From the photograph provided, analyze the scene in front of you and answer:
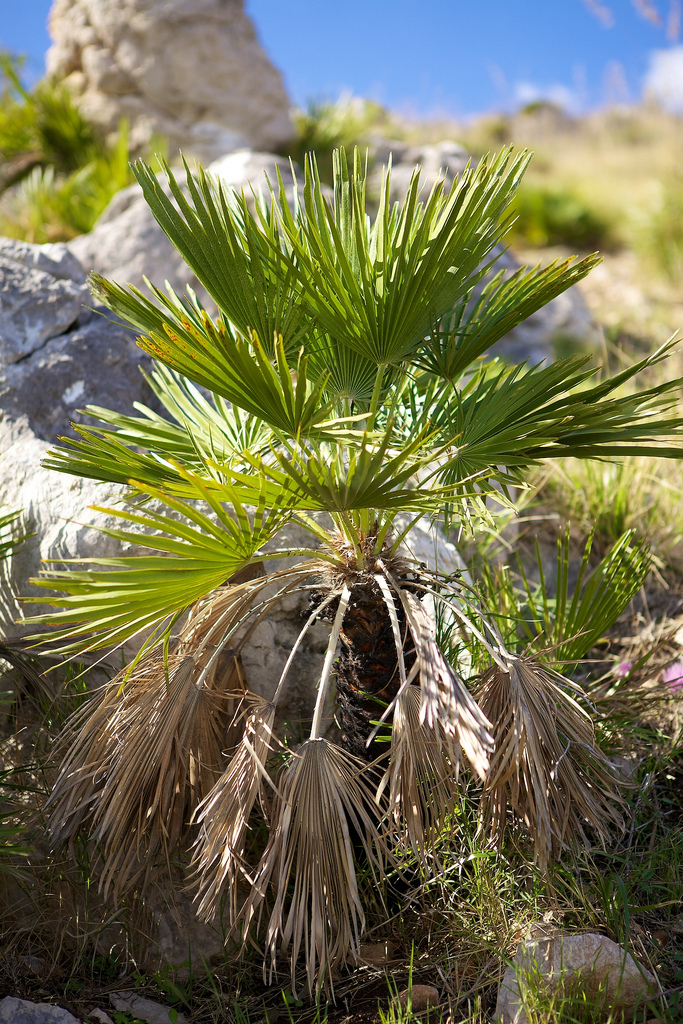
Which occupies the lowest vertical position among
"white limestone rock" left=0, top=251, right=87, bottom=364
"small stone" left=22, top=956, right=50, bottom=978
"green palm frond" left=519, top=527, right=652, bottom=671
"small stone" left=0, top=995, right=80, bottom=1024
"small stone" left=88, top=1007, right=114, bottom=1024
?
"small stone" left=88, top=1007, right=114, bottom=1024

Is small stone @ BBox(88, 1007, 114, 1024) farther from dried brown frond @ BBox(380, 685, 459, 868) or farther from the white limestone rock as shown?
the white limestone rock

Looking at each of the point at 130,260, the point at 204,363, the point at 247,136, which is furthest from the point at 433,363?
the point at 247,136

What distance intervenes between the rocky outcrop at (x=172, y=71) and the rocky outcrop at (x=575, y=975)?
22.2 feet

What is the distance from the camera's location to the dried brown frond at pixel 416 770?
1.44 meters

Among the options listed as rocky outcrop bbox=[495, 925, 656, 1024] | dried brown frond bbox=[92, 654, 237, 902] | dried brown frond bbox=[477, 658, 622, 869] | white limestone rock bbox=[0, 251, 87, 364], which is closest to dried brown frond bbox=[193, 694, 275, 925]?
dried brown frond bbox=[92, 654, 237, 902]

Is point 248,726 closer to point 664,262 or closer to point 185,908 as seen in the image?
point 185,908

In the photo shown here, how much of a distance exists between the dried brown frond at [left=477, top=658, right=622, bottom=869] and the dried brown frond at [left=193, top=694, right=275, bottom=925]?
0.51 meters

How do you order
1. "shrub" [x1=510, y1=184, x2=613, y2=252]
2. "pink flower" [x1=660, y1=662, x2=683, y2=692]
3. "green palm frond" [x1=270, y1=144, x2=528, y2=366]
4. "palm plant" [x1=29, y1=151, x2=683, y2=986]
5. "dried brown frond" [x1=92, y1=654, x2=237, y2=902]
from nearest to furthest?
"palm plant" [x1=29, y1=151, x2=683, y2=986], "green palm frond" [x1=270, y1=144, x2=528, y2=366], "dried brown frond" [x1=92, y1=654, x2=237, y2=902], "pink flower" [x1=660, y1=662, x2=683, y2=692], "shrub" [x1=510, y1=184, x2=613, y2=252]

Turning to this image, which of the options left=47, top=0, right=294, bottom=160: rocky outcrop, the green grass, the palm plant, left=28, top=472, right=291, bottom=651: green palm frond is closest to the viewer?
left=28, top=472, right=291, bottom=651: green palm frond

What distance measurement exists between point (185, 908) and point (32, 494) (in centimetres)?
136

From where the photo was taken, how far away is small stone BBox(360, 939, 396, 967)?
71.1 inches

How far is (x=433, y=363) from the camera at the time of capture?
1812 millimetres

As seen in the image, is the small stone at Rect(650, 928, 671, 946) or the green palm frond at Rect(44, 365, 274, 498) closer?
the green palm frond at Rect(44, 365, 274, 498)

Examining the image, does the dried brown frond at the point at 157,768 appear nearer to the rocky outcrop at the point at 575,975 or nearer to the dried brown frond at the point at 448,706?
the dried brown frond at the point at 448,706
